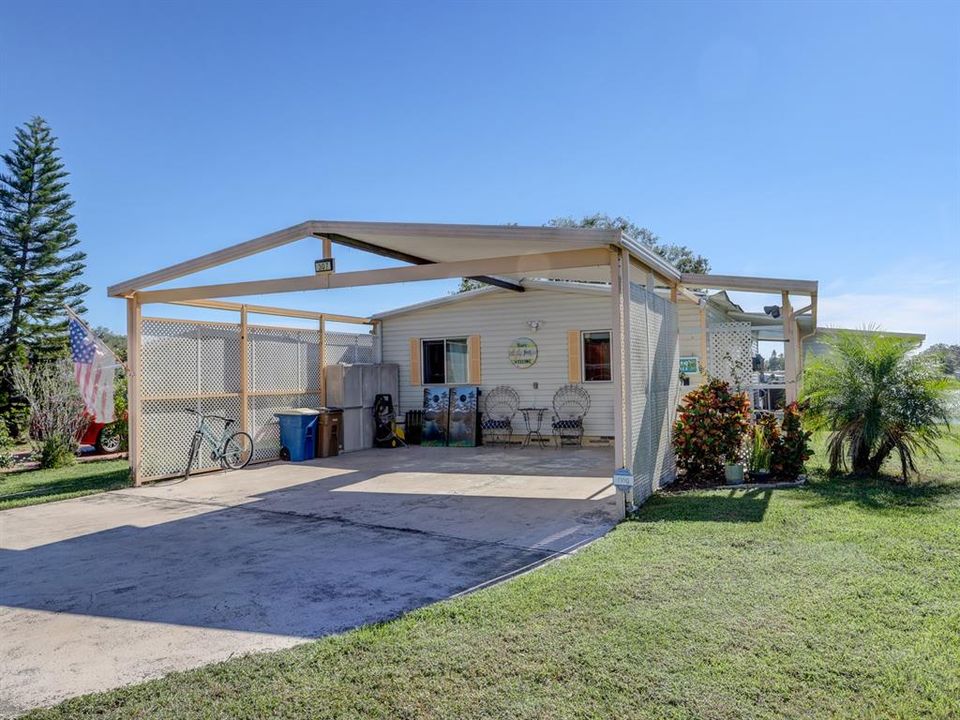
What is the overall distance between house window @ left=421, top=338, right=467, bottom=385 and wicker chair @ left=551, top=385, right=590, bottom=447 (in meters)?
1.99

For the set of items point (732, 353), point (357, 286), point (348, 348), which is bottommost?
point (732, 353)

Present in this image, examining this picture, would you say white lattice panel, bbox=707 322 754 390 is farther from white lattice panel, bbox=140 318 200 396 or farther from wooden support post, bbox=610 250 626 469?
white lattice panel, bbox=140 318 200 396

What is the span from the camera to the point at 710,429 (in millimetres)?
6809

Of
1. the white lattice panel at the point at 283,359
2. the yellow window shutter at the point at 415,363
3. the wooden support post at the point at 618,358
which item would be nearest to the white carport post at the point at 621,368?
the wooden support post at the point at 618,358

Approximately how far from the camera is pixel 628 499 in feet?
17.9

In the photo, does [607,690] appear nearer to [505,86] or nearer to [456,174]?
[505,86]

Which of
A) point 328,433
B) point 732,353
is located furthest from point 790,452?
point 328,433

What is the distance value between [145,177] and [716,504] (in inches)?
458

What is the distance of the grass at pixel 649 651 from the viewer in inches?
91.6

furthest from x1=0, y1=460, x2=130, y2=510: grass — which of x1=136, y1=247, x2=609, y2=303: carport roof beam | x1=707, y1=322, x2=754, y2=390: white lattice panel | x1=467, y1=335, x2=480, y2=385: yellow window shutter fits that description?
x1=707, y1=322, x2=754, y2=390: white lattice panel

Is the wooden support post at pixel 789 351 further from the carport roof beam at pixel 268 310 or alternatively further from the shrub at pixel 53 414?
the shrub at pixel 53 414

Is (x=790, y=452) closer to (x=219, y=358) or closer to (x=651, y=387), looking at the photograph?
(x=651, y=387)

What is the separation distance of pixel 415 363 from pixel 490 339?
166cm

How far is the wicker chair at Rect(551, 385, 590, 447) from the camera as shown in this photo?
10.9 m
